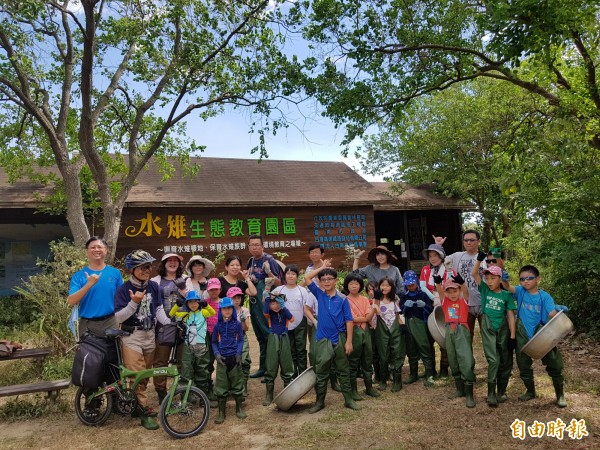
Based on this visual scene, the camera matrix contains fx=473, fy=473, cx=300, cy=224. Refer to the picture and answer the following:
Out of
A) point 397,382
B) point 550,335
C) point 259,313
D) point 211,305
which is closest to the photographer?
point 550,335

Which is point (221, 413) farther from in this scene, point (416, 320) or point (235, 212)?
point (235, 212)

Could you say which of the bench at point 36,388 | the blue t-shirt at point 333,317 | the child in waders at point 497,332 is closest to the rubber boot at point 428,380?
the child in waders at point 497,332

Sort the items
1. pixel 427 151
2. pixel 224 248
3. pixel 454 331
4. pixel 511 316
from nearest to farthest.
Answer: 1. pixel 511 316
2. pixel 454 331
3. pixel 224 248
4. pixel 427 151

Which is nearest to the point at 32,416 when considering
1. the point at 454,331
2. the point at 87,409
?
the point at 87,409

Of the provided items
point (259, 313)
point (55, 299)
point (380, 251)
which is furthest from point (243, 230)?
point (380, 251)

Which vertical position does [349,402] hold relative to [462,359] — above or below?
below

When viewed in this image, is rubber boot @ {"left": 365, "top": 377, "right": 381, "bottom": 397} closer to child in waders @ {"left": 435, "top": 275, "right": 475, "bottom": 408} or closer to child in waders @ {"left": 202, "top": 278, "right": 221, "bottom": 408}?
child in waders @ {"left": 435, "top": 275, "right": 475, "bottom": 408}

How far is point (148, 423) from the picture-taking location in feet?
16.4

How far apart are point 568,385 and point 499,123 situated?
13367 mm

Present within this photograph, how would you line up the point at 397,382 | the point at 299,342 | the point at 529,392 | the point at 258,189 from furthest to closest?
the point at 258,189 < the point at 299,342 < the point at 397,382 < the point at 529,392

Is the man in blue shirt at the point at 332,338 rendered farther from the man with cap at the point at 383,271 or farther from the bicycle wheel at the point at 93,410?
the bicycle wheel at the point at 93,410

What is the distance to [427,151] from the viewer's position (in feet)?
60.7

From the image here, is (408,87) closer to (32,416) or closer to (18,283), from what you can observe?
(32,416)

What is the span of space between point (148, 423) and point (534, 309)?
13.9 ft
